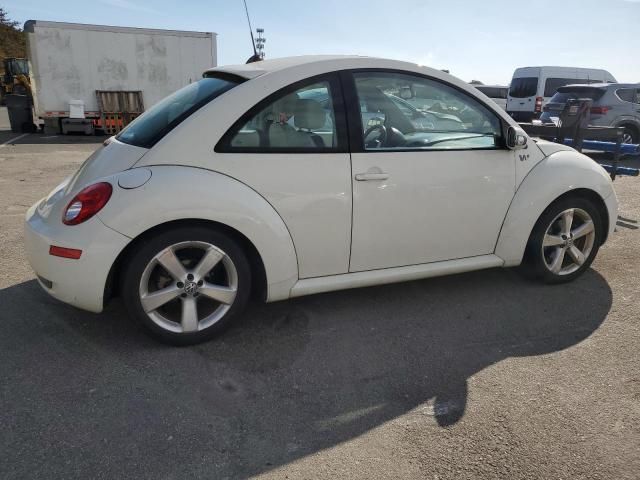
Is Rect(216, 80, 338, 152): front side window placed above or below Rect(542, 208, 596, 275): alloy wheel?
above

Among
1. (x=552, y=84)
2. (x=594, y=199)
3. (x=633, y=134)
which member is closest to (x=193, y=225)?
(x=594, y=199)

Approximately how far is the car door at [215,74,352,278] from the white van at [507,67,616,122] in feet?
46.3

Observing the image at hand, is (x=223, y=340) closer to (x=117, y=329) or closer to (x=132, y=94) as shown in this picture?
(x=117, y=329)

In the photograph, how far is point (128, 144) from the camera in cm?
304

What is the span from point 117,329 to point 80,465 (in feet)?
3.89

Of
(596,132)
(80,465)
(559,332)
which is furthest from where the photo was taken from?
(596,132)

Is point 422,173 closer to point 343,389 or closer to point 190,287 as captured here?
point 343,389

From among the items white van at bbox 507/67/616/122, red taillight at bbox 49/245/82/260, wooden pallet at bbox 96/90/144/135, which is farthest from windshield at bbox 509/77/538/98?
red taillight at bbox 49/245/82/260

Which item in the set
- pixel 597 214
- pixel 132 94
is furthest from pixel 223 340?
pixel 132 94

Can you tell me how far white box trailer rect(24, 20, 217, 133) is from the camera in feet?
46.1

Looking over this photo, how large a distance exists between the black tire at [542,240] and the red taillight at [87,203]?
2.95 metres

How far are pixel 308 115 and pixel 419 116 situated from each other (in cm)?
79

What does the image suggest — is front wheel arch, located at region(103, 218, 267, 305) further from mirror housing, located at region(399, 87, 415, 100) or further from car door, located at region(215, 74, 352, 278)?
mirror housing, located at region(399, 87, 415, 100)

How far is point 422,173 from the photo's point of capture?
3275 mm
